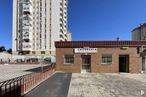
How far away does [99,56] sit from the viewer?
30.8 m

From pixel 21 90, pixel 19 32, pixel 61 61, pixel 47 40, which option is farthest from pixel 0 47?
pixel 21 90

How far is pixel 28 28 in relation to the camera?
91.7 metres

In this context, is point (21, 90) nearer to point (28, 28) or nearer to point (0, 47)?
point (28, 28)

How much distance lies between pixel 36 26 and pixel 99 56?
68.8 metres

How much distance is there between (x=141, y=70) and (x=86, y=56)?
7.86 metres

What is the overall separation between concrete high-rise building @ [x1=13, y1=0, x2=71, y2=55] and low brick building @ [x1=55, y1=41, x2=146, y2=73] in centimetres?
6020

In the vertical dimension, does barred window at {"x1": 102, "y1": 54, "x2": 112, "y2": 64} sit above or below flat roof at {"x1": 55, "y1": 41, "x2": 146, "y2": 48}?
below

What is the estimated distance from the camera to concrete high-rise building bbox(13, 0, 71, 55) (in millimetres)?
91938

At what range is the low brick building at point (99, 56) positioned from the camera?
3064cm

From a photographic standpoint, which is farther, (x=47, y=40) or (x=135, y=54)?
(x=47, y=40)

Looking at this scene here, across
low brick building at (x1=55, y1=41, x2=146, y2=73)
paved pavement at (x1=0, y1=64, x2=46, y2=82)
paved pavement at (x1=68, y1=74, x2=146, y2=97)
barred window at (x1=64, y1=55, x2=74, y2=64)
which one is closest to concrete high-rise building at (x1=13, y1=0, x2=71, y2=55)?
paved pavement at (x1=0, y1=64, x2=46, y2=82)

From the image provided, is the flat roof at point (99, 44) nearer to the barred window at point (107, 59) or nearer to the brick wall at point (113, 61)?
the brick wall at point (113, 61)

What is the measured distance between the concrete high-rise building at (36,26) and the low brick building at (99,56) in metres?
60.2

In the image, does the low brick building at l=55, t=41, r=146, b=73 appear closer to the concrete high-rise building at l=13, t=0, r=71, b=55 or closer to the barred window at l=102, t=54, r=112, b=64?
the barred window at l=102, t=54, r=112, b=64
